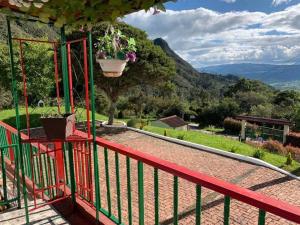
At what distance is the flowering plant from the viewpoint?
3375 mm

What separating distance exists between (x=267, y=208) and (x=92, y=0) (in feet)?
4.64

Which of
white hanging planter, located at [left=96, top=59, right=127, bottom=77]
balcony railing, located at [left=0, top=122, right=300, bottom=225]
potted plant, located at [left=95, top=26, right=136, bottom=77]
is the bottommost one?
balcony railing, located at [left=0, top=122, right=300, bottom=225]

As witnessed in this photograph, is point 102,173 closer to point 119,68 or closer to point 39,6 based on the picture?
point 119,68

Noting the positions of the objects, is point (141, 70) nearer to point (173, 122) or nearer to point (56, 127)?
point (56, 127)

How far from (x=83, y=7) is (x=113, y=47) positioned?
5.65 feet

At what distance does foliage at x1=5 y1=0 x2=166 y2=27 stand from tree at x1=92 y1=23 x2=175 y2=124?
11231 millimetres

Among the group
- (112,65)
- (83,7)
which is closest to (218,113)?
(112,65)

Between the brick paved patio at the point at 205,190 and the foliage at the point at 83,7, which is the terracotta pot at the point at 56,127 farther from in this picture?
the brick paved patio at the point at 205,190

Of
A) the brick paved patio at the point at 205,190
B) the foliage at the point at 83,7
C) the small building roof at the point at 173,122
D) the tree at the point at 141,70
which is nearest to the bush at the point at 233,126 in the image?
the small building roof at the point at 173,122

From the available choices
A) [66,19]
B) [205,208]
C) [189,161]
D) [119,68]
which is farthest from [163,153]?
[66,19]

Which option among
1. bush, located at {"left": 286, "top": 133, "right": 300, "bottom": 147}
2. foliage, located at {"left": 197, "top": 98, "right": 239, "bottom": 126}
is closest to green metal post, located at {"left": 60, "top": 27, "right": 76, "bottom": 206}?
bush, located at {"left": 286, "top": 133, "right": 300, "bottom": 147}

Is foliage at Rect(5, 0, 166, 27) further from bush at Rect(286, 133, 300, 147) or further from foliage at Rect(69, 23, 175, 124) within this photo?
bush at Rect(286, 133, 300, 147)

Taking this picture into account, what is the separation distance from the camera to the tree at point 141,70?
13.4 metres

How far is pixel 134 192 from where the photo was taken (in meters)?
6.45
